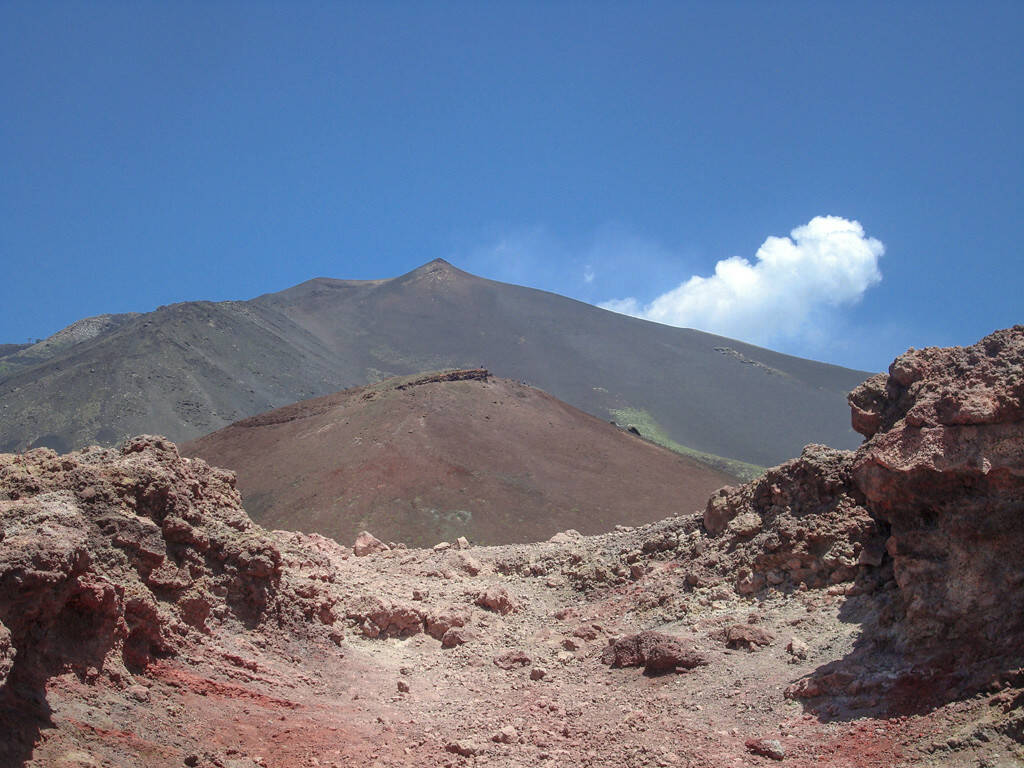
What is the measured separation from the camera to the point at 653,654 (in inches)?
380

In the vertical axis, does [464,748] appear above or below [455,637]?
below

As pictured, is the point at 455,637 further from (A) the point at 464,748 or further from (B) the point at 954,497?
(B) the point at 954,497

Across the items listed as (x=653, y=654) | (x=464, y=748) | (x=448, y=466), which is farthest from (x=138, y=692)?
(x=448, y=466)

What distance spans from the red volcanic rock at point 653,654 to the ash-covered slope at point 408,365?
171ft

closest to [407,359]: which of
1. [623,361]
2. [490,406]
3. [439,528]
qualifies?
[623,361]

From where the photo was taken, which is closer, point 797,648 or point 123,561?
point 123,561

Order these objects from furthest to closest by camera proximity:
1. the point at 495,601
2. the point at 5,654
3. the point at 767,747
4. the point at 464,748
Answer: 1. the point at 495,601
2. the point at 464,748
3. the point at 767,747
4. the point at 5,654

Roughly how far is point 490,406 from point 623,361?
56745 millimetres

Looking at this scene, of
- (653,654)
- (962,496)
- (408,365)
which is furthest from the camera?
(408,365)

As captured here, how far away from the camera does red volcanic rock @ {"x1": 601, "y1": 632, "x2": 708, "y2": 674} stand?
934 centimetres

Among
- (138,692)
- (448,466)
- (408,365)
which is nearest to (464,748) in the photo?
(138,692)

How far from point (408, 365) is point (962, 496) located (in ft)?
299

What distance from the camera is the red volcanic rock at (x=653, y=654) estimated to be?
30.7 ft

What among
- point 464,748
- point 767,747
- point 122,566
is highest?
point 122,566
